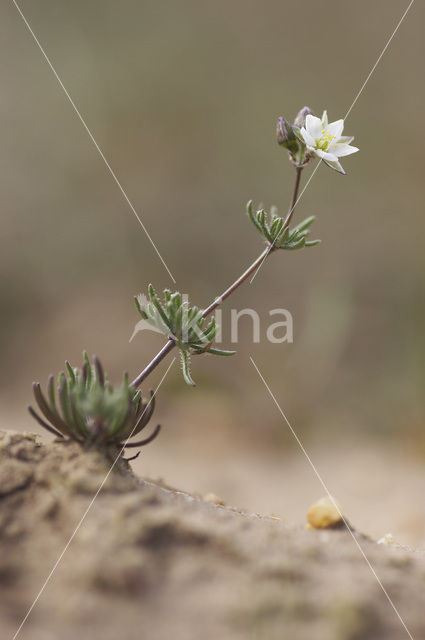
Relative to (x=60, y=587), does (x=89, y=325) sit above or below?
below

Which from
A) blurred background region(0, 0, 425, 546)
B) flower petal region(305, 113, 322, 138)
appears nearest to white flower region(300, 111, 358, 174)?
flower petal region(305, 113, 322, 138)

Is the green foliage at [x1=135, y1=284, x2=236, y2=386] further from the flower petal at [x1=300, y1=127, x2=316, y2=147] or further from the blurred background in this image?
the blurred background

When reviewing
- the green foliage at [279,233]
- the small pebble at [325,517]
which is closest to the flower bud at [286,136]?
the green foliage at [279,233]

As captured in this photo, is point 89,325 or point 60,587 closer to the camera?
point 60,587

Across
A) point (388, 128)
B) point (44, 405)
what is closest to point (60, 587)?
point (44, 405)

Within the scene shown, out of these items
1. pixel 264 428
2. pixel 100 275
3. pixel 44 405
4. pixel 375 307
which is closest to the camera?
pixel 44 405

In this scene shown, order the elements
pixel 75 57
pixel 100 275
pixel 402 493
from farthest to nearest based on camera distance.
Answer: pixel 75 57
pixel 100 275
pixel 402 493

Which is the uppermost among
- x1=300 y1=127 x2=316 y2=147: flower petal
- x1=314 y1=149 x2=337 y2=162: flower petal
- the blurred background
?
x1=300 y1=127 x2=316 y2=147: flower petal

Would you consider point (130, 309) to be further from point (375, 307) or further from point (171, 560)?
point (171, 560)
